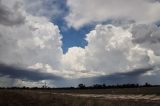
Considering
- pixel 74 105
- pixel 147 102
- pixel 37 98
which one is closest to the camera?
pixel 147 102

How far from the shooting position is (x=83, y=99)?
100438 mm

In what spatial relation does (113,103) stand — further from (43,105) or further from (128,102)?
(43,105)

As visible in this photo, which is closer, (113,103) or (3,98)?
(113,103)

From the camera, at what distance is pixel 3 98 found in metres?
101

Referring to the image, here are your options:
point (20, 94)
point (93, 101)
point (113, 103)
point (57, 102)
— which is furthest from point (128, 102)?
point (20, 94)

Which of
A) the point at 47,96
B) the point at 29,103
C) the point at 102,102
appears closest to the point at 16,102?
the point at 29,103

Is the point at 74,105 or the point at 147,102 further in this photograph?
the point at 74,105

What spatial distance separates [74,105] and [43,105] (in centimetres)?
993

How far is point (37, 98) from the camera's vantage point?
346 feet

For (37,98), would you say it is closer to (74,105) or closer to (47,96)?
(47,96)

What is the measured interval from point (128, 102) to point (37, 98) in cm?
3216

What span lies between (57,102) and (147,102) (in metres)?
28.9

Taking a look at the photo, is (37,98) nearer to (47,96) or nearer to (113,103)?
(47,96)

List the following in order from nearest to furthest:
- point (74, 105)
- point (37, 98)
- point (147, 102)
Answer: point (147, 102), point (74, 105), point (37, 98)
